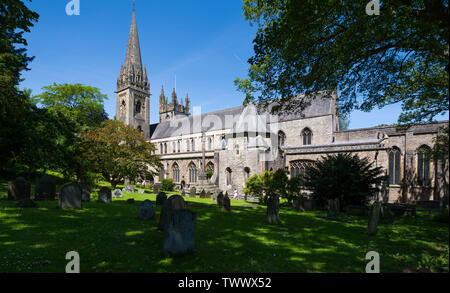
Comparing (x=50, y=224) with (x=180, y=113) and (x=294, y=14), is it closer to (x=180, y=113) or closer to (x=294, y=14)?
(x=294, y=14)

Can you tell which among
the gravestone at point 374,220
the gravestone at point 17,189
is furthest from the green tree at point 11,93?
the gravestone at point 374,220

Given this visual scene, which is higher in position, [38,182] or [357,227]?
[38,182]

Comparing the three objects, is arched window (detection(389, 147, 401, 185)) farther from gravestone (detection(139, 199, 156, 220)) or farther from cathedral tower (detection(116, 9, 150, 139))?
cathedral tower (detection(116, 9, 150, 139))

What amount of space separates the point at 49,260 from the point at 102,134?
1847 cm

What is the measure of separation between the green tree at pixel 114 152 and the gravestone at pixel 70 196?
36.4 ft

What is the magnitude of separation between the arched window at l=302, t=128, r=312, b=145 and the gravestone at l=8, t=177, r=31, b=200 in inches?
1074

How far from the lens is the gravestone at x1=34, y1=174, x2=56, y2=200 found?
36.6 ft

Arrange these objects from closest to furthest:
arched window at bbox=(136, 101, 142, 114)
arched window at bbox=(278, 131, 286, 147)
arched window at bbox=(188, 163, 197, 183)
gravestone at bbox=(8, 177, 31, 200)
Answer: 1. gravestone at bbox=(8, 177, 31, 200)
2. arched window at bbox=(278, 131, 286, 147)
3. arched window at bbox=(188, 163, 197, 183)
4. arched window at bbox=(136, 101, 142, 114)

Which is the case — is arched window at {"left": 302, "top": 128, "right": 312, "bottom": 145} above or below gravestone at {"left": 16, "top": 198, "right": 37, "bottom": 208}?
above

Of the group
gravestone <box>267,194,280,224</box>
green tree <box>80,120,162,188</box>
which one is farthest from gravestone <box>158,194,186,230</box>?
green tree <box>80,120,162,188</box>

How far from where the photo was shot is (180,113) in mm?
60438

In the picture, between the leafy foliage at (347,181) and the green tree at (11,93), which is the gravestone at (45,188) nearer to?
the green tree at (11,93)

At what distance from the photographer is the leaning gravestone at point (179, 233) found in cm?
493
